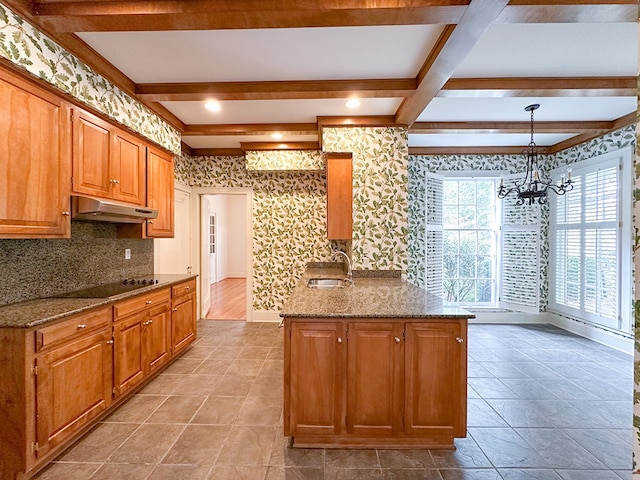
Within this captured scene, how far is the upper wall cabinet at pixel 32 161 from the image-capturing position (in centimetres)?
182

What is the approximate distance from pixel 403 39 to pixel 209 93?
1.74 meters

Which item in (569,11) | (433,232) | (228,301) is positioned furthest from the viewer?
(228,301)

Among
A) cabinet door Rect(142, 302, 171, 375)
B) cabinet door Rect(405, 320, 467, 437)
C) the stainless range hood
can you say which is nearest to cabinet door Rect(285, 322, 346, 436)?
cabinet door Rect(405, 320, 467, 437)

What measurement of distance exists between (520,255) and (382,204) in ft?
9.49

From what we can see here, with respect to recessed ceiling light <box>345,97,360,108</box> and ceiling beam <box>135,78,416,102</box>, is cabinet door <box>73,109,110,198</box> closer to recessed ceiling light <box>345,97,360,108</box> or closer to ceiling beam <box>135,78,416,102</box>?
ceiling beam <box>135,78,416,102</box>

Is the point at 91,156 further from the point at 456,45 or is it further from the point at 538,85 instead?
the point at 538,85

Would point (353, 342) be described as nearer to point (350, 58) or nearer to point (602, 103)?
point (350, 58)

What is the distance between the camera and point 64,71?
7.12 feet

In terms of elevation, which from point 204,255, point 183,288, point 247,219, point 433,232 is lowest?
point 183,288

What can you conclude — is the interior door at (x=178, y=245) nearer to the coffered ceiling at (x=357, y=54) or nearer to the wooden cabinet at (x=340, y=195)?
the coffered ceiling at (x=357, y=54)

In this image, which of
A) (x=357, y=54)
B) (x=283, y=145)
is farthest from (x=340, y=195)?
(x=357, y=54)

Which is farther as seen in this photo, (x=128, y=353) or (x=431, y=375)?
(x=128, y=353)

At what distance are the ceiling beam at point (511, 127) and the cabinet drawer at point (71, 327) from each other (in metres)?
3.80

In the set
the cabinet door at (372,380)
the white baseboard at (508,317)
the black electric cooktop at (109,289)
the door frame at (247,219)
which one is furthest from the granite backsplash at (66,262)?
the white baseboard at (508,317)
